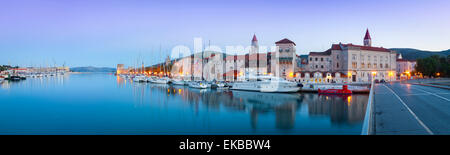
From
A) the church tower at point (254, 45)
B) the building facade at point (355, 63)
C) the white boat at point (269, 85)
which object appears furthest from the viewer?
the church tower at point (254, 45)

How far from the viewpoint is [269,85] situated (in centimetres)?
3697

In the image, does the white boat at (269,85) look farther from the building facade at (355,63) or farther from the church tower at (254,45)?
the church tower at (254,45)

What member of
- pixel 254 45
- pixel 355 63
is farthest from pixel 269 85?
pixel 254 45

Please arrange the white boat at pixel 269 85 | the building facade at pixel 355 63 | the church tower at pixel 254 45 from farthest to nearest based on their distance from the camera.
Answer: the church tower at pixel 254 45 → the building facade at pixel 355 63 → the white boat at pixel 269 85

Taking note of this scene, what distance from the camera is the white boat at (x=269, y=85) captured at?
117 ft

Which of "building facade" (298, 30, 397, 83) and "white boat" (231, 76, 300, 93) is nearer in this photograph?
"white boat" (231, 76, 300, 93)

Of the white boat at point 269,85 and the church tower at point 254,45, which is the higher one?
the church tower at point 254,45

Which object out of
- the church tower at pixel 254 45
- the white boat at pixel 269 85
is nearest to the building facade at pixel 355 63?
the white boat at pixel 269 85

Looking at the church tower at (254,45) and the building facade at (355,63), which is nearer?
the building facade at (355,63)

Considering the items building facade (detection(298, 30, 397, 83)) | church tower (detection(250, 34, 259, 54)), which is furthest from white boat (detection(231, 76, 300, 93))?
church tower (detection(250, 34, 259, 54))

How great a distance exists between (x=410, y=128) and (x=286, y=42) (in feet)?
154

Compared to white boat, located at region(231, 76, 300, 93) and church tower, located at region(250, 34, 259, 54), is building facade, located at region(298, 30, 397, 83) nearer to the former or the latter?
white boat, located at region(231, 76, 300, 93)

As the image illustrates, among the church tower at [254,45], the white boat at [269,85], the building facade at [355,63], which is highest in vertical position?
the church tower at [254,45]

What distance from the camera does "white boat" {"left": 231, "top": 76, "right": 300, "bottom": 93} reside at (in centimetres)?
3562
